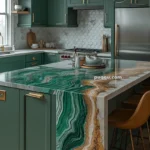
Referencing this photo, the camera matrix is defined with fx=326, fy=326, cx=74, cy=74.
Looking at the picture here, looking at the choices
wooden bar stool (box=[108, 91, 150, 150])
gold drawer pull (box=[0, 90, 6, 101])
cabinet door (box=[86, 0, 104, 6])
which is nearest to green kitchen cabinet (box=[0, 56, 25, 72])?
cabinet door (box=[86, 0, 104, 6])

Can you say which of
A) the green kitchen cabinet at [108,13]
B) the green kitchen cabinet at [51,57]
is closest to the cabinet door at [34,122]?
the green kitchen cabinet at [108,13]

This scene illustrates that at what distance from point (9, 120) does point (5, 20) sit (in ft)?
12.7

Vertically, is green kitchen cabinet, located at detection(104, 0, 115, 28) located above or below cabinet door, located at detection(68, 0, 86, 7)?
below

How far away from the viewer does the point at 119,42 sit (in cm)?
560

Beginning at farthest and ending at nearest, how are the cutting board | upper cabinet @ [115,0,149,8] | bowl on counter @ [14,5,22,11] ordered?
the cutting board
bowl on counter @ [14,5,22,11]
upper cabinet @ [115,0,149,8]

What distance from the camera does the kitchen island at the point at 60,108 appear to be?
2.42 meters

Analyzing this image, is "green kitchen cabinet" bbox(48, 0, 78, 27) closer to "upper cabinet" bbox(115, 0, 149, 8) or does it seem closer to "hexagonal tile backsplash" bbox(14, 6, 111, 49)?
"hexagonal tile backsplash" bbox(14, 6, 111, 49)

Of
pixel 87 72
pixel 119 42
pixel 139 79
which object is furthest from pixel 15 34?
pixel 139 79

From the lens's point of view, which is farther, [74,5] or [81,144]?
[74,5]

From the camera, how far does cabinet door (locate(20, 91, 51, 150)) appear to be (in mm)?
2688

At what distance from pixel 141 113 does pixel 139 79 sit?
38 cm

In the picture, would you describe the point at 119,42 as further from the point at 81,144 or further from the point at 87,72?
the point at 81,144

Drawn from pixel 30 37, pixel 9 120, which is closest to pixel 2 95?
pixel 9 120

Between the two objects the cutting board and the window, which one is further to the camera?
the cutting board
